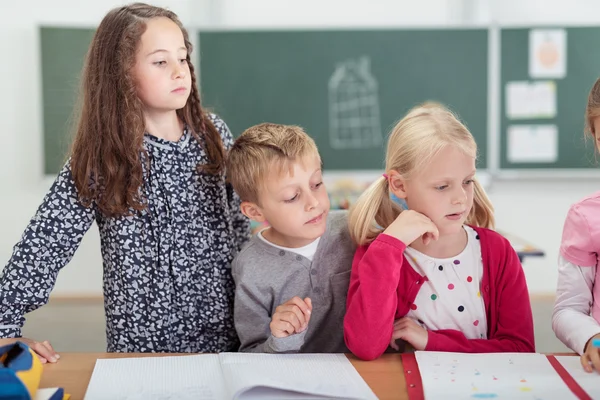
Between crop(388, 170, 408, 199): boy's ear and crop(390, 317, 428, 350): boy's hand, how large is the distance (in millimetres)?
273

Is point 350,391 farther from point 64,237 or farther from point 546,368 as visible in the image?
point 64,237

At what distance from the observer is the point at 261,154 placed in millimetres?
1585

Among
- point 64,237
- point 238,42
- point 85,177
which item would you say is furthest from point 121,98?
point 238,42

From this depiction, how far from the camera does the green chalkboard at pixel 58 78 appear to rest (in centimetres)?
404

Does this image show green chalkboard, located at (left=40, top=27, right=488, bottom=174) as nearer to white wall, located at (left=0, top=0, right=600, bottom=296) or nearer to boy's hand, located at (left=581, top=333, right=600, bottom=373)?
white wall, located at (left=0, top=0, right=600, bottom=296)

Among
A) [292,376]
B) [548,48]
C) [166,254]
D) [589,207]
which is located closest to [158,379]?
[292,376]

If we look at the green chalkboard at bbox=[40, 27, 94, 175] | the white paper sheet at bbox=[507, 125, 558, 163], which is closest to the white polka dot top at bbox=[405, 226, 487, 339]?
the white paper sheet at bbox=[507, 125, 558, 163]

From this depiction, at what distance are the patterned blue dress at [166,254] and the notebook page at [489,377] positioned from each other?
0.58 metres

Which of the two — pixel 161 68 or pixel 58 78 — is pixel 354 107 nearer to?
pixel 58 78

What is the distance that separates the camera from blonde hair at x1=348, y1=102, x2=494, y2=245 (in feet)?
4.98

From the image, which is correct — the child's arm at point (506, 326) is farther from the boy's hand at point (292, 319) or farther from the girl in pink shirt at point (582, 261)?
the boy's hand at point (292, 319)

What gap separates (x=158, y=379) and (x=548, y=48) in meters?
3.43

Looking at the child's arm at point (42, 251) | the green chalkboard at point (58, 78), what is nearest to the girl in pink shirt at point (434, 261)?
the child's arm at point (42, 251)

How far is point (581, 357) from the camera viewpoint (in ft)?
4.23
